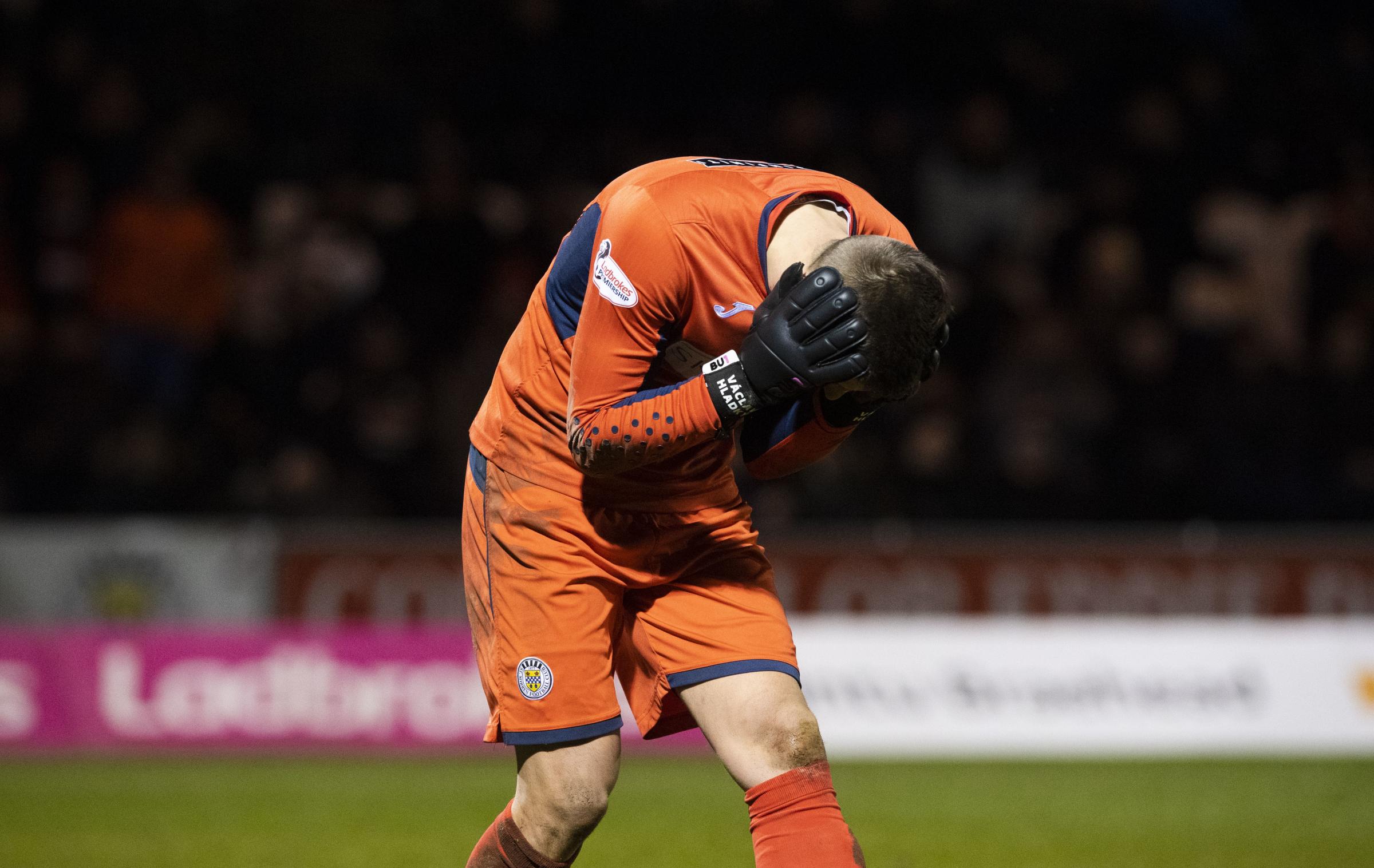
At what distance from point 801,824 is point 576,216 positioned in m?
7.62

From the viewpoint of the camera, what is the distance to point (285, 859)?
5.90 metres

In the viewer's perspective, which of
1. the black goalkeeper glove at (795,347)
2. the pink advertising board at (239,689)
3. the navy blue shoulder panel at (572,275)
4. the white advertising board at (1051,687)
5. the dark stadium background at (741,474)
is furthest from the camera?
the white advertising board at (1051,687)

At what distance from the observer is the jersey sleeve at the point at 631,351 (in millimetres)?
3164

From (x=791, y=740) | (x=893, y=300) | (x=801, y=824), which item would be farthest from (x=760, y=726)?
(x=893, y=300)

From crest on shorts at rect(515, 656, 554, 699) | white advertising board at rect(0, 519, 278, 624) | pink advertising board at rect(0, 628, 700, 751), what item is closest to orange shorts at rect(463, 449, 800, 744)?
crest on shorts at rect(515, 656, 554, 699)

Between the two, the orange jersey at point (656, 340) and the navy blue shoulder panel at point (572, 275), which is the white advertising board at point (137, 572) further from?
the navy blue shoulder panel at point (572, 275)

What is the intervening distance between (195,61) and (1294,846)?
876cm

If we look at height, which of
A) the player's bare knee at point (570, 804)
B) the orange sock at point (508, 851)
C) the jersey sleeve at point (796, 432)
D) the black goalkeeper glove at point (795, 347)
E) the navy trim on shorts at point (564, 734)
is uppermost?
the black goalkeeper glove at point (795, 347)

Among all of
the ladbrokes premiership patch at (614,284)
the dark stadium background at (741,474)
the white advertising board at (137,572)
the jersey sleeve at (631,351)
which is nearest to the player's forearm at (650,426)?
the jersey sleeve at (631,351)

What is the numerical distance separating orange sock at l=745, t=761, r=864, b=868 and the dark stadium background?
120 inches

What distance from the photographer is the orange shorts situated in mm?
3465

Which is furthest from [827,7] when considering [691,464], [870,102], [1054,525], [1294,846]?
[691,464]

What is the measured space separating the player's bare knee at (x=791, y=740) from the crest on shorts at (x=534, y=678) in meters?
0.48

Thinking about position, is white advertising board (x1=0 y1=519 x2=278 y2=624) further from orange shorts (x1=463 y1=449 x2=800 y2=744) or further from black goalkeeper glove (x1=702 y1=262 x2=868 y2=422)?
black goalkeeper glove (x1=702 y1=262 x2=868 y2=422)
